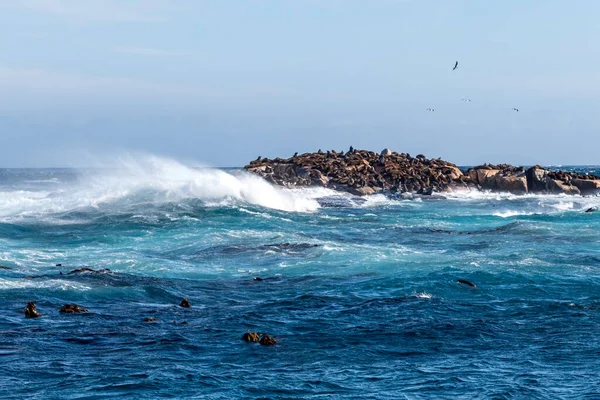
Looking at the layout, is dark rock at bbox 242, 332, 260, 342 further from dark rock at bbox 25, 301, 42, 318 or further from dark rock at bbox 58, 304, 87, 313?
dark rock at bbox 25, 301, 42, 318

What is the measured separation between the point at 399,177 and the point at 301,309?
45.3 meters

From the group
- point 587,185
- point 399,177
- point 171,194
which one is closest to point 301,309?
point 171,194

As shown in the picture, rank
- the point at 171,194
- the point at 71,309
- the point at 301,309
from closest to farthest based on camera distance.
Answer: the point at 71,309, the point at 301,309, the point at 171,194

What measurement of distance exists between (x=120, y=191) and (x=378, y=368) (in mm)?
38192

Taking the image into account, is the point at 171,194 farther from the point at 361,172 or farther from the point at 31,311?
the point at 31,311

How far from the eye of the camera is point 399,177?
2454 inches

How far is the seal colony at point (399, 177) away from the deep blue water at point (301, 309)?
20755 millimetres

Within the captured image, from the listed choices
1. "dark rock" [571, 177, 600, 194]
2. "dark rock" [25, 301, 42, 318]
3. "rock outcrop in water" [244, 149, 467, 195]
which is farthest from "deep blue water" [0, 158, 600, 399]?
"dark rock" [571, 177, 600, 194]

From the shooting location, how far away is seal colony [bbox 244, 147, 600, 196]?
59500mm

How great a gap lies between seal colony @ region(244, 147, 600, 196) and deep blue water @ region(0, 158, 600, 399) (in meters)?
20.8

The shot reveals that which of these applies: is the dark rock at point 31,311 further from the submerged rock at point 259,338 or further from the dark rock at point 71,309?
the submerged rock at point 259,338

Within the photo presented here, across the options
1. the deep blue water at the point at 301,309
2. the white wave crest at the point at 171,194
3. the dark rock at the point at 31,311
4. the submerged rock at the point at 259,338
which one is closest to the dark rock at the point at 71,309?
the deep blue water at the point at 301,309

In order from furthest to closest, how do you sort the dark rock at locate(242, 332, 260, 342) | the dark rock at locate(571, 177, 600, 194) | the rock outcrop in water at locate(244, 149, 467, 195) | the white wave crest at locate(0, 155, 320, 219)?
the dark rock at locate(571, 177, 600, 194)
the rock outcrop in water at locate(244, 149, 467, 195)
the white wave crest at locate(0, 155, 320, 219)
the dark rock at locate(242, 332, 260, 342)

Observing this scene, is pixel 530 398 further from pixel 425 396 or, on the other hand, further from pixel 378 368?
pixel 378 368
